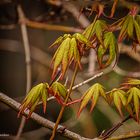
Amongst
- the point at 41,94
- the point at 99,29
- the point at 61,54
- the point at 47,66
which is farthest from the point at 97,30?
the point at 47,66

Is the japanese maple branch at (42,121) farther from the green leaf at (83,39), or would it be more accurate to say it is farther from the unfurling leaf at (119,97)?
the green leaf at (83,39)

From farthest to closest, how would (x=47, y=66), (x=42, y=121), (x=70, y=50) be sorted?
(x=47, y=66), (x=42, y=121), (x=70, y=50)

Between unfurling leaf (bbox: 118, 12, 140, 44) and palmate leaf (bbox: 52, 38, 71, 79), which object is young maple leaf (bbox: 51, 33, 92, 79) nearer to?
palmate leaf (bbox: 52, 38, 71, 79)

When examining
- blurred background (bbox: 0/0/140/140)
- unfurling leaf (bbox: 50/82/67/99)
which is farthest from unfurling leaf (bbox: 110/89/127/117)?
blurred background (bbox: 0/0/140/140)

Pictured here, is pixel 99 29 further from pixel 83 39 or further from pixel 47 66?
pixel 47 66

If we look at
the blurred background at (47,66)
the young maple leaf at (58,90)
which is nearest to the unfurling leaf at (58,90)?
the young maple leaf at (58,90)

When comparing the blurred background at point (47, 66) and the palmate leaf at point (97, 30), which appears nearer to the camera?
the palmate leaf at point (97, 30)

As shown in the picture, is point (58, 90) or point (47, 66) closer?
point (58, 90)

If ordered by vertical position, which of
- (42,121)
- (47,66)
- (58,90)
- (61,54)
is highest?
(61,54)

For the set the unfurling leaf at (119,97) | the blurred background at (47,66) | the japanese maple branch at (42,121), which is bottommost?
the blurred background at (47,66)
